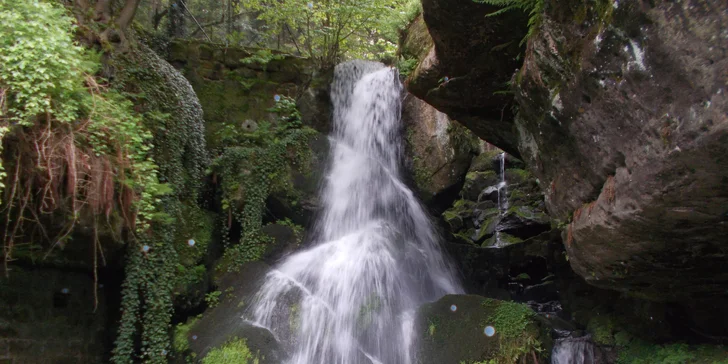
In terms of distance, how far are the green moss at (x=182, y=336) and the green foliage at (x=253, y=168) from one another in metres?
1.49

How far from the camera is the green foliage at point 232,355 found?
654cm

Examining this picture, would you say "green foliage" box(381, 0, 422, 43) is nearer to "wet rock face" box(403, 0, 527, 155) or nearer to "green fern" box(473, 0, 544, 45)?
"wet rock face" box(403, 0, 527, 155)

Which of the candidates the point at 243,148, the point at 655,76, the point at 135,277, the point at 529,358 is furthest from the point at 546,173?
the point at 243,148

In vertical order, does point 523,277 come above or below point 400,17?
below

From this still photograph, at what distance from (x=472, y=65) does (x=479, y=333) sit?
4168mm

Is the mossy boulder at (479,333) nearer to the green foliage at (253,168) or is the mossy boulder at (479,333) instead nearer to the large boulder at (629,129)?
the large boulder at (629,129)

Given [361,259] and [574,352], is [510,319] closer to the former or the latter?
[574,352]

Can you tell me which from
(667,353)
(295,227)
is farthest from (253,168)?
(667,353)

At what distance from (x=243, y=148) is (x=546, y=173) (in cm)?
681

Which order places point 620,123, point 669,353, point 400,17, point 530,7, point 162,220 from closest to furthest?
1. point 620,123
2. point 530,7
3. point 669,353
4. point 162,220
5. point 400,17

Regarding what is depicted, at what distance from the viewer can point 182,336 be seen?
7121 mm

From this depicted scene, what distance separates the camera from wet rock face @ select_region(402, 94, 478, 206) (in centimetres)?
1109

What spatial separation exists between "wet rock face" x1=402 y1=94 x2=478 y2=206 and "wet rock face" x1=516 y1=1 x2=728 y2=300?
500cm


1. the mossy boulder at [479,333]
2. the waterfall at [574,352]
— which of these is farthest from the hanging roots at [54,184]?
the waterfall at [574,352]
